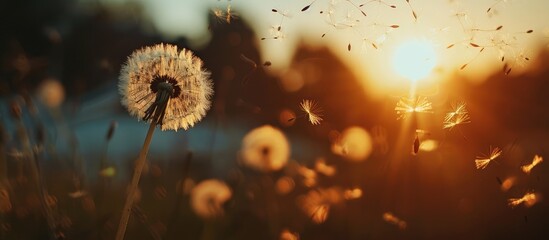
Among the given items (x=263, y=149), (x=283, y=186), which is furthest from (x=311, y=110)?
(x=283, y=186)

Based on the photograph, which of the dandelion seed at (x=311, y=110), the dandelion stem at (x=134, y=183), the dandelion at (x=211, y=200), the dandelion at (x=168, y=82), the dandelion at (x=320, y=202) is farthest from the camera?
the dandelion at (x=211, y=200)

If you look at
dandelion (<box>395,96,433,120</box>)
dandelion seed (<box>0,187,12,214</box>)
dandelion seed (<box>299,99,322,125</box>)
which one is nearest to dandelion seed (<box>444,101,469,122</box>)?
dandelion (<box>395,96,433,120</box>)

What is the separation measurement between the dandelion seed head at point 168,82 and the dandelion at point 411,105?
0.72m

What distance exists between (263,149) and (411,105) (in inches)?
39.0

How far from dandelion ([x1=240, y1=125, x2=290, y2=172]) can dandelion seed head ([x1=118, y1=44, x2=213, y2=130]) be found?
0.95 m

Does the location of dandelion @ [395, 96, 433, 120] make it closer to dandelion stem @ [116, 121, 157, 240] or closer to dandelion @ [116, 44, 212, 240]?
dandelion @ [116, 44, 212, 240]

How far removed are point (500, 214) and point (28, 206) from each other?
3010mm

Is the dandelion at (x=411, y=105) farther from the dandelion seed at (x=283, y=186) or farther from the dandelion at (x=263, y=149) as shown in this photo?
the dandelion seed at (x=283, y=186)

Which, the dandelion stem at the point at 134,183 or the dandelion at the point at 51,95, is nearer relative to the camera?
the dandelion stem at the point at 134,183

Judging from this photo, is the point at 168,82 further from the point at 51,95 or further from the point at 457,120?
the point at 51,95

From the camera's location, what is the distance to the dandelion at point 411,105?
2537 mm

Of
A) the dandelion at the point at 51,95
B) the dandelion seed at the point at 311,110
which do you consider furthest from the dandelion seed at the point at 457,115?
the dandelion at the point at 51,95

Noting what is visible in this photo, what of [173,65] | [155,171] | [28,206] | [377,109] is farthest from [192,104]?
[377,109]

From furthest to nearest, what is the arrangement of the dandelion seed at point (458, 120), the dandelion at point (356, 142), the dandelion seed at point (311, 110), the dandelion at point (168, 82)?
1. the dandelion at point (356, 142)
2. the dandelion seed at point (458, 120)
3. the dandelion seed at point (311, 110)
4. the dandelion at point (168, 82)
